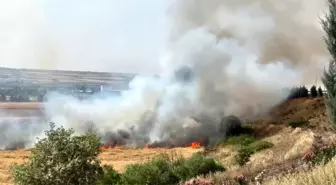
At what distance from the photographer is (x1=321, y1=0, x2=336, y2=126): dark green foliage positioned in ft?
72.4

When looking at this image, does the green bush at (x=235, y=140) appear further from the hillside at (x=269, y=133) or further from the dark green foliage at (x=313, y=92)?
the dark green foliage at (x=313, y=92)

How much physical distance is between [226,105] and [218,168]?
3783cm

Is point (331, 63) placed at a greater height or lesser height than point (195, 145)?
greater

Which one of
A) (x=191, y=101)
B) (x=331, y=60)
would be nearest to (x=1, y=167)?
(x=191, y=101)

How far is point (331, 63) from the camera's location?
22.4 meters

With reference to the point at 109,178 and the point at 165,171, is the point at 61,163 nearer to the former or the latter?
the point at 109,178

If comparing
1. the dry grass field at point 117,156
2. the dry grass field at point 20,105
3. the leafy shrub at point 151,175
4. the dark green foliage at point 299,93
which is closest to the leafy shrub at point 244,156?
the leafy shrub at point 151,175

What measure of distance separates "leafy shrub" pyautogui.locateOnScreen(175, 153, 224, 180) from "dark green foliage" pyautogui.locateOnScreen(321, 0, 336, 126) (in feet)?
25.5

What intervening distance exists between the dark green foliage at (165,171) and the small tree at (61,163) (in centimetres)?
258

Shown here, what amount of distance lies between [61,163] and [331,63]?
12899 mm

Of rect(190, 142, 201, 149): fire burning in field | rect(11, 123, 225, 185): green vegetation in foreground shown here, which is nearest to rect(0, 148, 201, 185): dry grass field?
rect(190, 142, 201, 149): fire burning in field

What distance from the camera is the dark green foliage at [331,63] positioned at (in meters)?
22.1

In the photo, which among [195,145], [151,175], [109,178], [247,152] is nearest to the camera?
[151,175]

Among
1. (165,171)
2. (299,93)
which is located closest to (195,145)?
(299,93)
